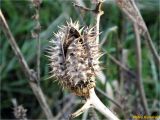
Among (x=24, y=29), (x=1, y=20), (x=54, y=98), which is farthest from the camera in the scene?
(x=24, y=29)

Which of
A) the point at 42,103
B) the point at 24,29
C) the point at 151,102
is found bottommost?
the point at 151,102

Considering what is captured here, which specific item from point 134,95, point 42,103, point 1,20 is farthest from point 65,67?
point 134,95

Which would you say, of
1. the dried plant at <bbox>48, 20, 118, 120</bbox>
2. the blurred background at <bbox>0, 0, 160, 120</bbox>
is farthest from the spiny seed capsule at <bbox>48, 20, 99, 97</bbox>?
the blurred background at <bbox>0, 0, 160, 120</bbox>

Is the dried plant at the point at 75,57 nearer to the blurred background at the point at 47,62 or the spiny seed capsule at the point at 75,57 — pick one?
the spiny seed capsule at the point at 75,57

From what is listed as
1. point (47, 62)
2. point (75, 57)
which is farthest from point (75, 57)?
point (47, 62)

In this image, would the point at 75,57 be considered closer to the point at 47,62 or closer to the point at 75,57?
the point at 75,57

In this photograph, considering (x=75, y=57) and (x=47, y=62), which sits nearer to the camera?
(x=75, y=57)

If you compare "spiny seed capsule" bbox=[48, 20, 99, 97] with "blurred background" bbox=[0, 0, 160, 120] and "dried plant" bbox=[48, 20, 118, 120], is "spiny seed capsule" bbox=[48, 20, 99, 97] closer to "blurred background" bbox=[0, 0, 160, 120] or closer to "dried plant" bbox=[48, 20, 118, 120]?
"dried plant" bbox=[48, 20, 118, 120]

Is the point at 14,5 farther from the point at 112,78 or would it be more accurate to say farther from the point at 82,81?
the point at 82,81
